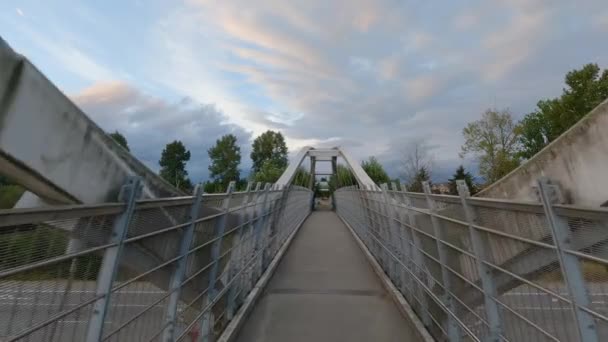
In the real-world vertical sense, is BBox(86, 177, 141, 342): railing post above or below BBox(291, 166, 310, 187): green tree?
below

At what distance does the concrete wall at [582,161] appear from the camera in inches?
77.4

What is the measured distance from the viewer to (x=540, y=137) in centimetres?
2678

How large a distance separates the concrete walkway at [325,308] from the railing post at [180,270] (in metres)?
1.26

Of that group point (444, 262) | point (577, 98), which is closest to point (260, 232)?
point (444, 262)

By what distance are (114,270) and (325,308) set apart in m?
3.12

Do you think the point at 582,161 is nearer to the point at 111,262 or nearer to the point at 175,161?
the point at 111,262

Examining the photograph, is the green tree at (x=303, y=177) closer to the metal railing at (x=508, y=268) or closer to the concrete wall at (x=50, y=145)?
the metal railing at (x=508, y=268)

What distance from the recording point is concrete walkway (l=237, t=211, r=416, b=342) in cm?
333

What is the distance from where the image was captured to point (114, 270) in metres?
1.47

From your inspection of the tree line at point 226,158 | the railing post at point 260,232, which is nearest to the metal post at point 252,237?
the railing post at point 260,232

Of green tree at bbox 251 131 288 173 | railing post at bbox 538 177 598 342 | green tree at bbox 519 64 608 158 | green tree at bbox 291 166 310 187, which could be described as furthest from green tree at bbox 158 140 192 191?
railing post at bbox 538 177 598 342

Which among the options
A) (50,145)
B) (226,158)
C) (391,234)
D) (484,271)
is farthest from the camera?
(226,158)

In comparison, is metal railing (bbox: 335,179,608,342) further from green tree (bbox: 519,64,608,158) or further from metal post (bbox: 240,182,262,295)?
green tree (bbox: 519,64,608,158)

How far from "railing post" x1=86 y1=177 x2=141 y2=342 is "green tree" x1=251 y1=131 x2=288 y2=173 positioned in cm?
5858
